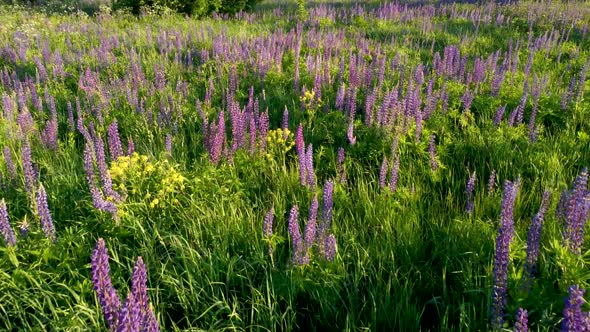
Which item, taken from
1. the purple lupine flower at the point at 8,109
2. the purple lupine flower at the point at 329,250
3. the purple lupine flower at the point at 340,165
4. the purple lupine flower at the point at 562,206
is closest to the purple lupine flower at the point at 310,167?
the purple lupine flower at the point at 340,165

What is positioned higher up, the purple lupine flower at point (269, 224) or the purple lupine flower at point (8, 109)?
the purple lupine flower at point (8, 109)

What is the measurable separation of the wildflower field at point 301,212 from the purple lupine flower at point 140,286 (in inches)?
0.4

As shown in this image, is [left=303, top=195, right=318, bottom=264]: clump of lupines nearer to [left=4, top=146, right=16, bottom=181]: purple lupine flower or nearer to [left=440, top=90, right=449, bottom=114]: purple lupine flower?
[left=4, top=146, right=16, bottom=181]: purple lupine flower

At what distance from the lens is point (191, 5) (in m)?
13.5

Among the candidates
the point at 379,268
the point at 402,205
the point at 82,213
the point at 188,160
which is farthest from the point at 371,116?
the point at 82,213

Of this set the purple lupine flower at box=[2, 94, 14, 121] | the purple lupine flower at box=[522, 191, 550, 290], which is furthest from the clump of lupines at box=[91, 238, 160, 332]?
the purple lupine flower at box=[2, 94, 14, 121]

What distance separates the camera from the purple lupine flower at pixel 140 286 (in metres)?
1.56

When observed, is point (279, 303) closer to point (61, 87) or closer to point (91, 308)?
point (91, 308)

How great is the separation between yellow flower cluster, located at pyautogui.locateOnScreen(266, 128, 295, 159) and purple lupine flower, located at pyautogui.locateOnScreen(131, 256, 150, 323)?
8.50 feet

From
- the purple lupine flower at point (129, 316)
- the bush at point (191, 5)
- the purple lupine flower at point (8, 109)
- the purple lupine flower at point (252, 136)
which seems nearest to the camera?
the purple lupine flower at point (129, 316)

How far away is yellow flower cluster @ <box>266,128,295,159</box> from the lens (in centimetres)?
424

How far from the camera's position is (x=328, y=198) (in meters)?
2.73

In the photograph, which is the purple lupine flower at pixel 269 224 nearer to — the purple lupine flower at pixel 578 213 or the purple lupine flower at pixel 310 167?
the purple lupine flower at pixel 310 167

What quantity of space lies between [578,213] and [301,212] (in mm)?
1885
